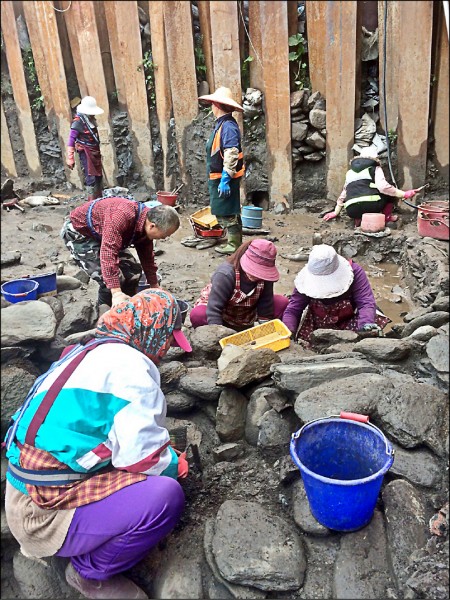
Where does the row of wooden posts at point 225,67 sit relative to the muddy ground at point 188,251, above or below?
above

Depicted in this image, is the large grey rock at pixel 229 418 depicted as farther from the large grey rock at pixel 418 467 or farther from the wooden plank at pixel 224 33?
the wooden plank at pixel 224 33

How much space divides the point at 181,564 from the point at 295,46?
4938 millimetres

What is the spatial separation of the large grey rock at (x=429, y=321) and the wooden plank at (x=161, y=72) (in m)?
1.98

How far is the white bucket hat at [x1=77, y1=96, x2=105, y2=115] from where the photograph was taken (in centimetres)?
417

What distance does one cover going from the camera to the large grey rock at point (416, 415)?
1.84m

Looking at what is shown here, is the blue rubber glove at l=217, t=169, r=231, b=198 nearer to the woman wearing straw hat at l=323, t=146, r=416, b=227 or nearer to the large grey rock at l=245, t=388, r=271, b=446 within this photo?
the woman wearing straw hat at l=323, t=146, r=416, b=227

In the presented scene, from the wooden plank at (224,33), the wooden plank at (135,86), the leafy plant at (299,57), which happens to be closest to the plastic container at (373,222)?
the leafy plant at (299,57)

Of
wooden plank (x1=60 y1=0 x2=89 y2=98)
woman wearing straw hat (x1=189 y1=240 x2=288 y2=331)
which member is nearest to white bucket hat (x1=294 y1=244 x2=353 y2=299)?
woman wearing straw hat (x1=189 y1=240 x2=288 y2=331)

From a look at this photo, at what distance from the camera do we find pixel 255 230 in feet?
19.6

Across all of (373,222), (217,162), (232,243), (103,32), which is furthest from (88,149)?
(103,32)

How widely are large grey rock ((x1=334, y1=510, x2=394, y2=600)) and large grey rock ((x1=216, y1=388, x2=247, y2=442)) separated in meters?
0.69

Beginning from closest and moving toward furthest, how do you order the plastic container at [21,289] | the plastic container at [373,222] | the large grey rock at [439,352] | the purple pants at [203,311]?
the large grey rock at [439,352] → the plastic container at [21,289] → the purple pants at [203,311] → the plastic container at [373,222]

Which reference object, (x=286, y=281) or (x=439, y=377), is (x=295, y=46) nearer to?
(x=286, y=281)

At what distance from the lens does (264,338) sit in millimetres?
2988
